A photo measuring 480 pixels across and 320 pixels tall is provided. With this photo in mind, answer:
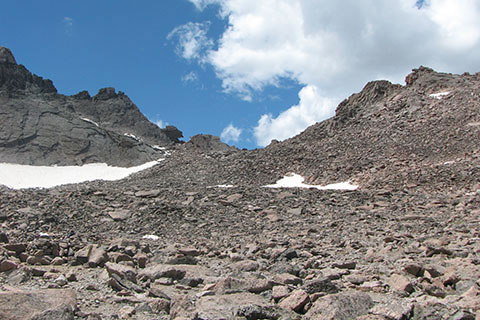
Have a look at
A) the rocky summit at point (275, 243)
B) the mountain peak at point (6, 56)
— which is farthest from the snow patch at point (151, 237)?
the mountain peak at point (6, 56)

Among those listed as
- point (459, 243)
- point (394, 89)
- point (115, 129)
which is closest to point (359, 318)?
point (459, 243)

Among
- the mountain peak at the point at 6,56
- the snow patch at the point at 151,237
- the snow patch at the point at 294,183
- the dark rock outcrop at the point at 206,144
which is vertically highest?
the mountain peak at the point at 6,56

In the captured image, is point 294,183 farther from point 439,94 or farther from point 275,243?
point 439,94

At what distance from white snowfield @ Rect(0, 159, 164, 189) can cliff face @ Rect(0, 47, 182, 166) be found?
1634mm

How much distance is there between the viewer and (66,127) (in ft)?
189

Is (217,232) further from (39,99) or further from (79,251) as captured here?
(39,99)

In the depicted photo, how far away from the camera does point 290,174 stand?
Result: 119 ft

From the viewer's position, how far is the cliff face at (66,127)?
5266 centimetres

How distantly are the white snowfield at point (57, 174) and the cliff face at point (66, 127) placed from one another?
163 centimetres

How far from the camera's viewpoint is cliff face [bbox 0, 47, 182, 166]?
52656 mm

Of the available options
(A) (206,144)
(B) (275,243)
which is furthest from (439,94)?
(B) (275,243)

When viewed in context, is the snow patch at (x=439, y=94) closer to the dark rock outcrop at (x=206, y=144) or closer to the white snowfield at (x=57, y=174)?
the dark rock outcrop at (x=206, y=144)

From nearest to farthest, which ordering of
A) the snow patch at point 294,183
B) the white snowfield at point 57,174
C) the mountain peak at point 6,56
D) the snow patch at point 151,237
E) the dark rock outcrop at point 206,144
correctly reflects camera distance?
1. the snow patch at point 151,237
2. the snow patch at point 294,183
3. the white snowfield at point 57,174
4. the dark rock outcrop at point 206,144
5. the mountain peak at point 6,56

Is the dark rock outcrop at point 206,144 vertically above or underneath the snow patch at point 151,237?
above
